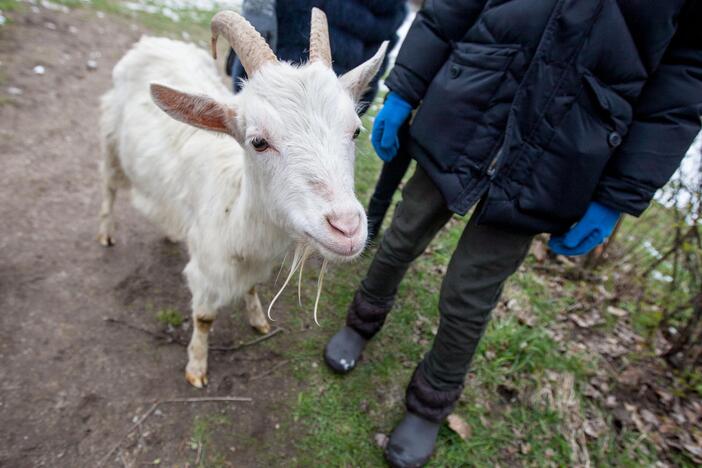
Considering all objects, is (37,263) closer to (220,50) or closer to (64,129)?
(64,129)

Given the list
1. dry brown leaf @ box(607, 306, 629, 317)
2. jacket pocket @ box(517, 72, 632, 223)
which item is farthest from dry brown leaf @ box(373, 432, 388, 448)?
dry brown leaf @ box(607, 306, 629, 317)

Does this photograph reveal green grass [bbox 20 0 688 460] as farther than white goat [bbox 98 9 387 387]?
Yes

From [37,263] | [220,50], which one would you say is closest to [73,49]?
[220,50]

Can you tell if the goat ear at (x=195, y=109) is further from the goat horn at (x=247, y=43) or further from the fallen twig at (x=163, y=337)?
the fallen twig at (x=163, y=337)

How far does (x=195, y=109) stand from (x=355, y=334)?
1827 millimetres

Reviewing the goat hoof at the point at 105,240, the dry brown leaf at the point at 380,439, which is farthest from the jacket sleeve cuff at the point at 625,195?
the goat hoof at the point at 105,240

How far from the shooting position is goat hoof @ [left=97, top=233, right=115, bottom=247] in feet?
11.4

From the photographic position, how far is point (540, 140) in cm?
168

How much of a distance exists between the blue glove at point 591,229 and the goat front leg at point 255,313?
6.73 feet

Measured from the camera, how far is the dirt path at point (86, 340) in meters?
2.32

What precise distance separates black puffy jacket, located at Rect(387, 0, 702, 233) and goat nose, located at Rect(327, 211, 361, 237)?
0.54m

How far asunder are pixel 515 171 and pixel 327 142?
808 mm

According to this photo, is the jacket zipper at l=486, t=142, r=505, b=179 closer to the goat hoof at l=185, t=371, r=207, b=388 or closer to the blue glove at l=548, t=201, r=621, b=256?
the blue glove at l=548, t=201, r=621, b=256

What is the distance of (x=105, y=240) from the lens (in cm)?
349
